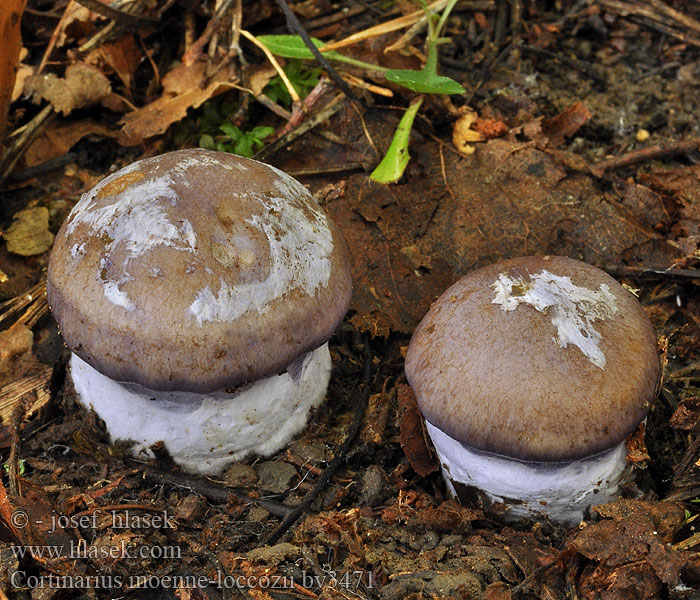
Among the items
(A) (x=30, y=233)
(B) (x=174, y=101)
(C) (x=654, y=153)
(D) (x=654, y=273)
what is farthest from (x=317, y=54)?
(D) (x=654, y=273)

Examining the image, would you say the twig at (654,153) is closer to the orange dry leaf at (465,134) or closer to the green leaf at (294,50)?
the orange dry leaf at (465,134)

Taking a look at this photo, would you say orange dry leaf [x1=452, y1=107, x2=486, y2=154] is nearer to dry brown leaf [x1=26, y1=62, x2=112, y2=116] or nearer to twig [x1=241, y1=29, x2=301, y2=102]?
twig [x1=241, y1=29, x2=301, y2=102]

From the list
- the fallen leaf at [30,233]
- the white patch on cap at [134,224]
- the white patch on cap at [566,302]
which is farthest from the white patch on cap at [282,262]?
the fallen leaf at [30,233]

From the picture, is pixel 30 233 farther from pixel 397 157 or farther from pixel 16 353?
pixel 397 157

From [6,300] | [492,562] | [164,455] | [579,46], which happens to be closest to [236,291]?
[164,455]

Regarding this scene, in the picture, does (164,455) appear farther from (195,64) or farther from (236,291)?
(195,64)
